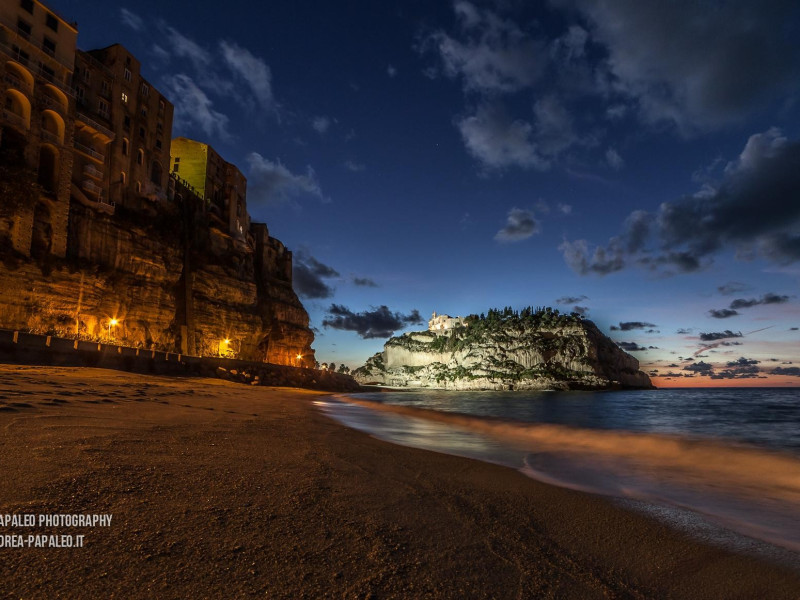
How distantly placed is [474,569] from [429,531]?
607mm

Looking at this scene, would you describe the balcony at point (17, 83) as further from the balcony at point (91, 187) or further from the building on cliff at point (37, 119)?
the balcony at point (91, 187)

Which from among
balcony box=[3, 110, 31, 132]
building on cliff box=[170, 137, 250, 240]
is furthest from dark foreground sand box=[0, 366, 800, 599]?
building on cliff box=[170, 137, 250, 240]

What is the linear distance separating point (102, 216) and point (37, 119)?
7.39m

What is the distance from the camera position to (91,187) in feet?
100

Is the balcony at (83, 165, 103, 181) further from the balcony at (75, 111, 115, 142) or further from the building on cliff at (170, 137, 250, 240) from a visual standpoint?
the building on cliff at (170, 137, 250, 240)

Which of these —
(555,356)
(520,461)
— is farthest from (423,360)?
(520,461)

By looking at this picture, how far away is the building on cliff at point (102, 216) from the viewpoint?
25.1m

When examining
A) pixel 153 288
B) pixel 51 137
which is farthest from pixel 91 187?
pixel 153 288

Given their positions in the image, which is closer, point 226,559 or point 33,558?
point 33,558

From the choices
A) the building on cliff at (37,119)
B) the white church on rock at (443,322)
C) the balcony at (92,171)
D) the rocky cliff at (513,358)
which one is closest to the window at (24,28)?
the building on cliff at (37,119)

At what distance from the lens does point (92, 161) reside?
1240 inches

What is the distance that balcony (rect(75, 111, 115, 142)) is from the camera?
1192 inches

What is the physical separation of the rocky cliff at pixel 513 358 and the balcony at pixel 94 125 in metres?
117

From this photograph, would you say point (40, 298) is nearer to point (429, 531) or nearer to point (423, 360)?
point (429, 531)
